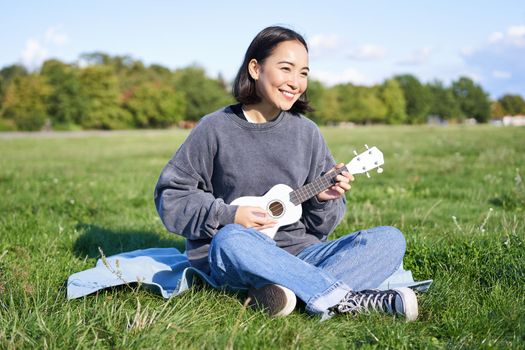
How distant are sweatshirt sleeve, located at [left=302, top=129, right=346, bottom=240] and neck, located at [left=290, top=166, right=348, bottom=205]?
104mm

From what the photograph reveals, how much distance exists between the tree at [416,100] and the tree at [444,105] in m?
3.16

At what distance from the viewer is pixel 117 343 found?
250 cm

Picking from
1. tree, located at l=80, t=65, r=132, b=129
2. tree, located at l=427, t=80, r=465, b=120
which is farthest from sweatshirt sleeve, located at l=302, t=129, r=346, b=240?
tree, located at l=427, t=80, r=465, b=120

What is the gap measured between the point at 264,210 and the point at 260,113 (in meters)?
0.73

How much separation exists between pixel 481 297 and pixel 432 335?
0.63 metres

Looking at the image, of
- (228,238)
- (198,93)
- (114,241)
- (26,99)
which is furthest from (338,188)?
(198,93)

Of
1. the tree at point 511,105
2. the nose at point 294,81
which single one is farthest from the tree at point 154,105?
the tree at point 511,105

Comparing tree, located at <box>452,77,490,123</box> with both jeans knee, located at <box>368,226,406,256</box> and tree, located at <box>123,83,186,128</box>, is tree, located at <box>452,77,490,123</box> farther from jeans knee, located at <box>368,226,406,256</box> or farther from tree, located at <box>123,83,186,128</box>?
jeans knee, located at <box>368,226,406,256</box>

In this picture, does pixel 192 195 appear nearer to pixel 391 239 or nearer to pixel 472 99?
pixel 391 239

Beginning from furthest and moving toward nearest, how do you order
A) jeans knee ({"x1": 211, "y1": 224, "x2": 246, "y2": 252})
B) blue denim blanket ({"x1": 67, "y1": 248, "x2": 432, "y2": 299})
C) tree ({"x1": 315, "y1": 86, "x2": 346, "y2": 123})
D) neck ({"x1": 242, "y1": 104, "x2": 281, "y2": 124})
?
tree ({"x1": 315, "y1": 86, "x2": 346, "y2": 123}) → neck ({"x1": 242, "y1": 104, "x2": 281, "y2": 124}) → blue denim blanket ({"x1": 67, "y1": 248, "x2": 432, "y2": 299}) → jeans knee ({"x1": 211, "y1": 224, "x2": 246, "y2": 252})

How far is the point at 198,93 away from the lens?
3081 inches

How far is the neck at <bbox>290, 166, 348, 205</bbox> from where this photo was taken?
12.1 ft

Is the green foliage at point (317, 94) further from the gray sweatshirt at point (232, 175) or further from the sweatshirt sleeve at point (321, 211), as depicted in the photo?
the gray sweatshirt at point (232, 175)

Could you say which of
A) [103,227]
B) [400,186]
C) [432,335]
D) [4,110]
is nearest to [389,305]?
[432,335]
